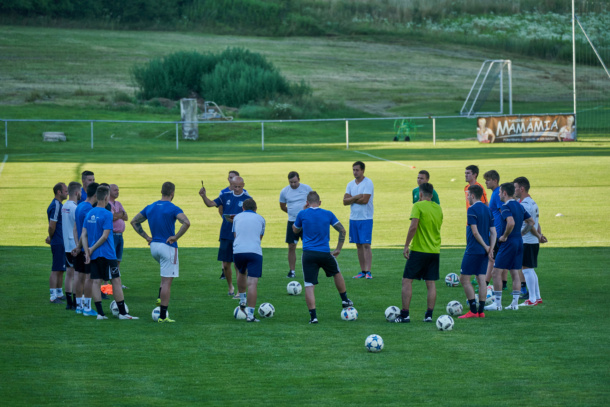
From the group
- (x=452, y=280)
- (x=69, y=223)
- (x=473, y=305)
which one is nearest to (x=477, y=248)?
(x=473, y=305)

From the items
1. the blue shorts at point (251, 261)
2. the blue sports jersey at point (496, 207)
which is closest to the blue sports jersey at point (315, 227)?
the blue shorts at point (251, 261)

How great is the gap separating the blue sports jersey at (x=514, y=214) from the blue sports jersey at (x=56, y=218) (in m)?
7.58

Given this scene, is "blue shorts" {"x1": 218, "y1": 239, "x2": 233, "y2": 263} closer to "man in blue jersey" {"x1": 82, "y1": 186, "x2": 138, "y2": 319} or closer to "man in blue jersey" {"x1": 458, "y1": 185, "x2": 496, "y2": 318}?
"man in blue jersey" {"x1": 82, "y1": 186, "x2": 138, "y2": 319}

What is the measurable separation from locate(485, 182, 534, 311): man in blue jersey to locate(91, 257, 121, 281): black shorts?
621cm

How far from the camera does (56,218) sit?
1427 centimetres

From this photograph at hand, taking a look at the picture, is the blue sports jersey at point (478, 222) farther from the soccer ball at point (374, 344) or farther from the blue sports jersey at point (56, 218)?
the blue sports jersey at point (56, 218)

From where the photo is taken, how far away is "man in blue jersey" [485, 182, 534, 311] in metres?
13.5

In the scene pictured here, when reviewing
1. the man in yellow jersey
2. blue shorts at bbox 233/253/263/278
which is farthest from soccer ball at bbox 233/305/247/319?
the man in yellow jersey

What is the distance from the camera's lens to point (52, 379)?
9820mm

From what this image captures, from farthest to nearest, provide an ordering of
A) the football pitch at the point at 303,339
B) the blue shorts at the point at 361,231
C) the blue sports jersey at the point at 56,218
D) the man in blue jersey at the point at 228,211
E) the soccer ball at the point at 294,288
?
the blue shorts at the point at 361,231 < the soccer ball at the point at 294,288 < the man in blue jersey at the point at 228,211 < the blue sports jersey at the point at 56,218 < the football pitch at the point at 303,339

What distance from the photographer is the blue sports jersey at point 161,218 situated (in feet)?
41.9

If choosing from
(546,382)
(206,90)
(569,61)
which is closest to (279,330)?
(546,382)

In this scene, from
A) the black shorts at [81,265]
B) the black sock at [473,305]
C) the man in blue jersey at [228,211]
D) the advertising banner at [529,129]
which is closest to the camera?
the black sock at [473,305]

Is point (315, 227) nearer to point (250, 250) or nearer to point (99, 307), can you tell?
point (250, 250)
